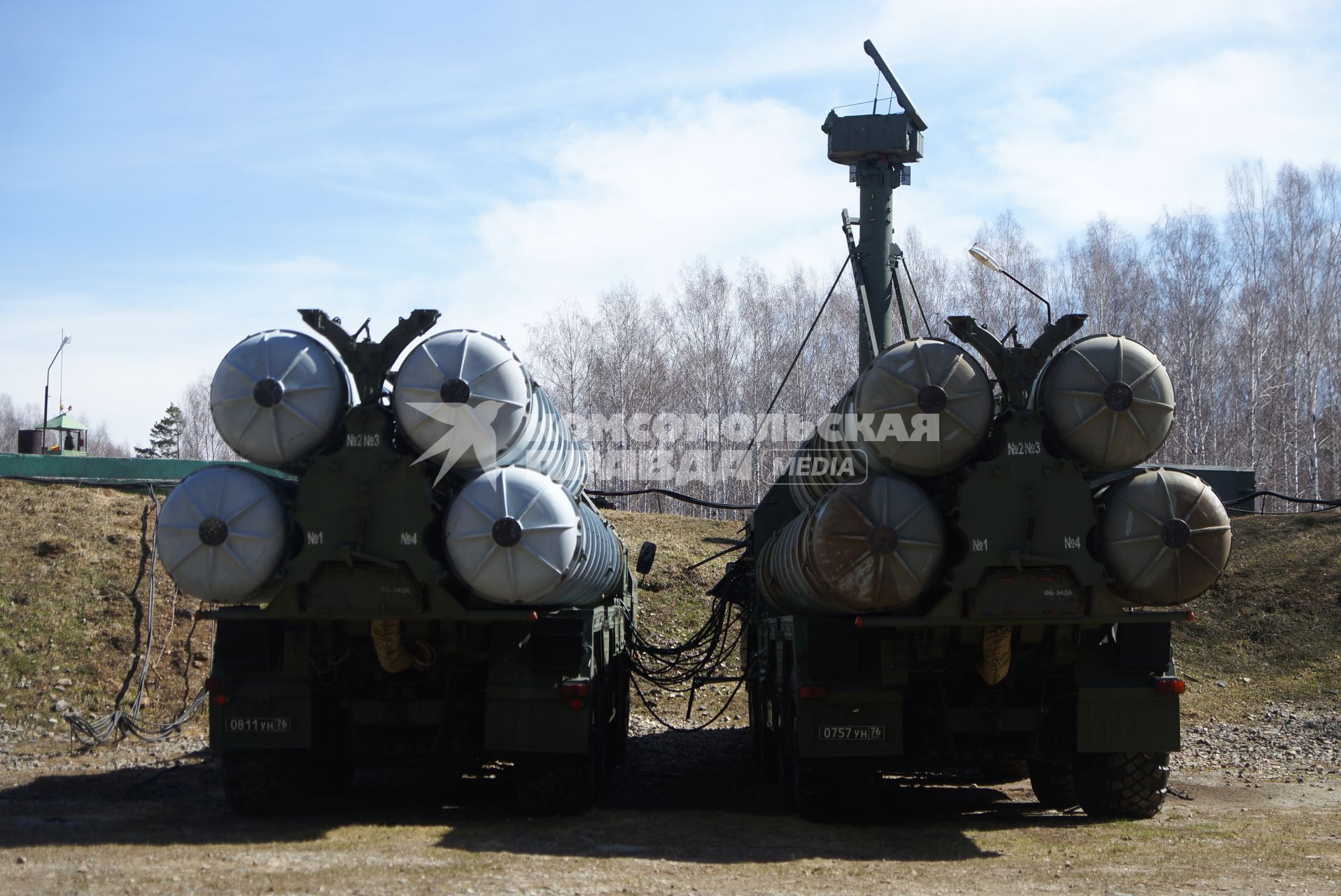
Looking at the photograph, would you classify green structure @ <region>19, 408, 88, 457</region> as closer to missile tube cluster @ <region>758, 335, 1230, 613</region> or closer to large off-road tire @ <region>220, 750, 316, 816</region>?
large off-road tire @ <region>220, 750, 316, 816</region>

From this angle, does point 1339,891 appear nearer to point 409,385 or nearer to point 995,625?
point 995,625

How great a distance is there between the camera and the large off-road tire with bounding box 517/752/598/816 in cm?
962

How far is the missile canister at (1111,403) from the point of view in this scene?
337 inches

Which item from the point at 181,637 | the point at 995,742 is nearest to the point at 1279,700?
the point at 995,742

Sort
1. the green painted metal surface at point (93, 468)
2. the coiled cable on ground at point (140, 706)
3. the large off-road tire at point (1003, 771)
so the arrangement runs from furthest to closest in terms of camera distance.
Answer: the green painted metal surface at point (93, 468) < the coiled cable on ground at point (140, 706) < the large off-road tire at point (1003, 771)

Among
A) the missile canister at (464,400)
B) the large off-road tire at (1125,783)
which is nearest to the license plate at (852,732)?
the large off-road tire at (1125,783)

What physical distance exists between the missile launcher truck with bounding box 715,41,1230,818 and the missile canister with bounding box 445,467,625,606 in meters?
1.76

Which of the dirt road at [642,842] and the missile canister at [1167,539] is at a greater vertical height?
the missile canister at [1167,539]

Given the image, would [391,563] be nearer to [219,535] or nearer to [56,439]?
[219,535]

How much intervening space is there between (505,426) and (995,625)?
375 cm

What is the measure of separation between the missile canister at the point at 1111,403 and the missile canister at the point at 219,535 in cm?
565

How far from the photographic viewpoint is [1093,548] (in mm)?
8859

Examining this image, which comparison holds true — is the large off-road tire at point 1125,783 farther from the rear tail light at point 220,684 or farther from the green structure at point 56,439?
the green structure at point 56,439

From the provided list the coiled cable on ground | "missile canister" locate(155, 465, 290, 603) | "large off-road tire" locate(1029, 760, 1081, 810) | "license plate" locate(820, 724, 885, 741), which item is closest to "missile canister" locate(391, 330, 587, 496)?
"missile canister" locate(155, 465, 290, 603)
